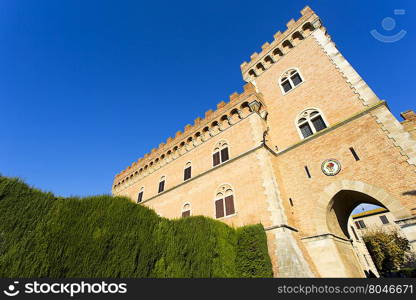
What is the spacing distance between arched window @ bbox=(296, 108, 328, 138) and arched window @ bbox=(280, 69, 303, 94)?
2.92 metres

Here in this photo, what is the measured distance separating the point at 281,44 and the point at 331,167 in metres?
11.8

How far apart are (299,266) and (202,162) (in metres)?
10.3

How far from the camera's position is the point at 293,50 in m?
16.4

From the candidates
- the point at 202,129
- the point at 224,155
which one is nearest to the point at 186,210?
the point at 224,155

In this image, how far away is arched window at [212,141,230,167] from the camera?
1555 cm

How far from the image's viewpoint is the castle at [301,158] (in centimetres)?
958

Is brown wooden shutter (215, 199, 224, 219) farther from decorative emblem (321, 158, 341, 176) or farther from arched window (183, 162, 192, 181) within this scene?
decorative emblem (321, 158, 341, 176)

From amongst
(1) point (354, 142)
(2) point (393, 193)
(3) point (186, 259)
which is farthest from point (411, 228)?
(3) point (186, 259)

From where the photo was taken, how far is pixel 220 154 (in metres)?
16.0

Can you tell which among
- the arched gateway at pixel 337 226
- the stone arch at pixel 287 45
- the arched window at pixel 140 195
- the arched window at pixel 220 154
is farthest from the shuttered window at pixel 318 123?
the arched window at pixel 140 195

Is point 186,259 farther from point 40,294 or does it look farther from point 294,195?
point 294,195

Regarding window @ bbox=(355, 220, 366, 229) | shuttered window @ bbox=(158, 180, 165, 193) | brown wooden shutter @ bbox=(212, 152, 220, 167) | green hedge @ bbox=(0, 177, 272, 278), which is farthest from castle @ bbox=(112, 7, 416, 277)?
window @ bbox=(355, 220, 366, 229)

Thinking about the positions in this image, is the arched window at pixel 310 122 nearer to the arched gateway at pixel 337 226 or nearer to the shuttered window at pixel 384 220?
the arched gateway at pixel 337 226

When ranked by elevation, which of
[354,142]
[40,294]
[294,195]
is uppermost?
[354,142]
